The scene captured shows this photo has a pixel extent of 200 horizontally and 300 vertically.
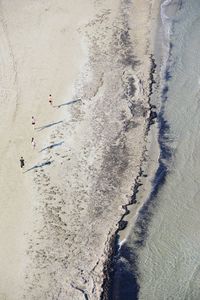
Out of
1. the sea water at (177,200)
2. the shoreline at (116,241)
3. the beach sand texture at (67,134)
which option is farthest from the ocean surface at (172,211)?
the beach sand texture at (67,134)

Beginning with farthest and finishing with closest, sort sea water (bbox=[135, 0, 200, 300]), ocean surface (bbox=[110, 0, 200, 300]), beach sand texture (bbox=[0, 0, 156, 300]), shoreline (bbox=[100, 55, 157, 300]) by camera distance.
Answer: beach sand texture (bbox=[0, 0, 156, 300]) → sea water (bbox=[135, 0, 200, 300]) → ocean surface (bbox=[110, 0, 200, 300]) → shoreline (bbox=[100, 55, 157, 300])

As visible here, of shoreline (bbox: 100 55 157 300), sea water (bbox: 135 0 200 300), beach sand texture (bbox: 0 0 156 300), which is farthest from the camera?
beach sand texture (bbox: 0 0 156 300)

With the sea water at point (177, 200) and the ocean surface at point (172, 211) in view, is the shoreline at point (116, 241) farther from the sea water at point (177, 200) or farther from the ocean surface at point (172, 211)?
the sea water at point (177, 200)

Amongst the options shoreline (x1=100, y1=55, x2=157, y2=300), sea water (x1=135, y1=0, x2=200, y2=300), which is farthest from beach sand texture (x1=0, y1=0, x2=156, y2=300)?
sea water (x1=135, y1=0, x2=200, y2=300)

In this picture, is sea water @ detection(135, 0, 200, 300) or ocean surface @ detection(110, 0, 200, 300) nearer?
ocean surface @ detection(110, 0, 200, 300)

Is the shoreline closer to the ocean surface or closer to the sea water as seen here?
the ocean surface

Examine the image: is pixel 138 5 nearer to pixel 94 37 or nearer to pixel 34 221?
pixel 94 37

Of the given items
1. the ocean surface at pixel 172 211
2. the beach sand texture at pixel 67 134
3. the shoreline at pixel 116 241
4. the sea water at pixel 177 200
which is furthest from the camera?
the beach sand texture at pixel 67 134
